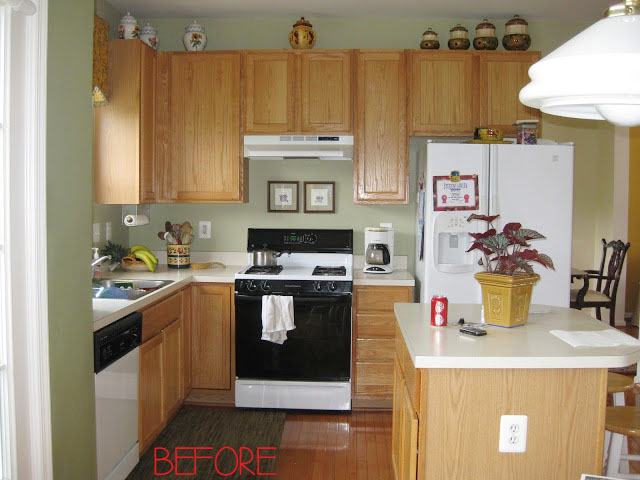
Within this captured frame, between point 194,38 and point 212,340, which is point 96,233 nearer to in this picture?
point 212,340

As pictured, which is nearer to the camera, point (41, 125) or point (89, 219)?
point (41, 125)

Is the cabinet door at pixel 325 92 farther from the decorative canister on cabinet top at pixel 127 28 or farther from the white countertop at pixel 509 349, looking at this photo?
the white countertop at pixel 509 349

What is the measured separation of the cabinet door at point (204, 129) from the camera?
12.4 ft

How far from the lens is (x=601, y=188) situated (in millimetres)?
5258

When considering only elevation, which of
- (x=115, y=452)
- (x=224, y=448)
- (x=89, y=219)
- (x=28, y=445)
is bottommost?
(x=224, y=448)

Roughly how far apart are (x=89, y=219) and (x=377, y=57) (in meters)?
2.32

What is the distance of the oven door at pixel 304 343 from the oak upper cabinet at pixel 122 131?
0.99 metres

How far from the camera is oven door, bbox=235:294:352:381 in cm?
350

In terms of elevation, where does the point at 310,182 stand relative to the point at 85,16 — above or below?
below

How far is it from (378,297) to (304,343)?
558mm

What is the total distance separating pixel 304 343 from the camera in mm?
3529

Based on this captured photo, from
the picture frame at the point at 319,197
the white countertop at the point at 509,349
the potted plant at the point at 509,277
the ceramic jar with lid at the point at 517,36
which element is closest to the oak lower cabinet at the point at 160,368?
the picture frame at the point at 319,197

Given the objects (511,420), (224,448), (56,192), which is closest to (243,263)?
(224,448)

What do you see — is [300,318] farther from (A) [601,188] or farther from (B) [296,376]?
(A) [601,188]
